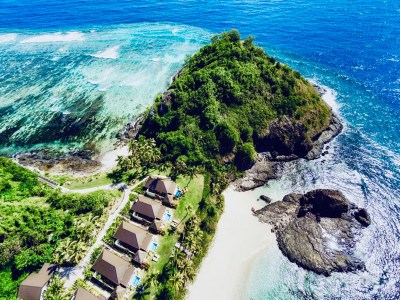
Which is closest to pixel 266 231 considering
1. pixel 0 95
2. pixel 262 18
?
pixel 0 95

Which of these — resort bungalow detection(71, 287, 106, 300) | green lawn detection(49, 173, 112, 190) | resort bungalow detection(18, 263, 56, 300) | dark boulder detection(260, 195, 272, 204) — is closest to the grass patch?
green lawn detection(49, 173, 112, 190)

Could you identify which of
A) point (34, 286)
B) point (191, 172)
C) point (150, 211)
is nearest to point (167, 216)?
point (150, 211)

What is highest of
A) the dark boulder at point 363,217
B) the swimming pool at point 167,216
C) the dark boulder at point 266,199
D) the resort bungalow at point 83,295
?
the swimming pool at point 167,216

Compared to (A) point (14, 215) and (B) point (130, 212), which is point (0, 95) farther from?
(B) point (130, 212)

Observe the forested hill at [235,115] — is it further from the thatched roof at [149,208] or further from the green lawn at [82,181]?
the green lawn at [82,181]

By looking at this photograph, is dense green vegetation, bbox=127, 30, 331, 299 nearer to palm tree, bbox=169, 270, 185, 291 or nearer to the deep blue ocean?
palm tree, bbox=169, 270, 185, 291

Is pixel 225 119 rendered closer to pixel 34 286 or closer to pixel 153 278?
pixel 153 278

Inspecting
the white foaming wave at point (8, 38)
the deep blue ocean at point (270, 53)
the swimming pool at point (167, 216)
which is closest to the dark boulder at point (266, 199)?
the deep blue ocean at point (270, 53)
